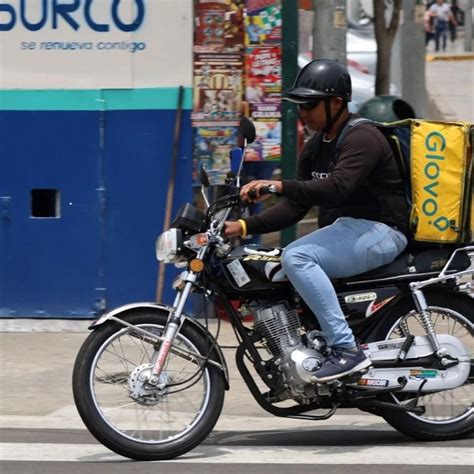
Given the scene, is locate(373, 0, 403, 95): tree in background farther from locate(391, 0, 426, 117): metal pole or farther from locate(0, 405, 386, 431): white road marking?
locate(0, 405, 386, 431): white road marking

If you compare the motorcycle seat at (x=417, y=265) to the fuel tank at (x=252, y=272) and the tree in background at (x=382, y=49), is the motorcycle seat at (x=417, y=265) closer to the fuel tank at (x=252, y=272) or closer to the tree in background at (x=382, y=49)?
the fuel tank at (x=252, y=272)

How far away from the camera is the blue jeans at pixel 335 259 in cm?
555

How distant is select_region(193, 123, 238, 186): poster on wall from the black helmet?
307 centimetres

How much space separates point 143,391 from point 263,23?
4057 mm

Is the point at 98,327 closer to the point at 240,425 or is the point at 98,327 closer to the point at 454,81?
the point at 240,425

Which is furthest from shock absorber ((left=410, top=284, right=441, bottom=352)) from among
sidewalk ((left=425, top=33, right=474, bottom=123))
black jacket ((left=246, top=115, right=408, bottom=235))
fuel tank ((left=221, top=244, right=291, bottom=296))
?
sidewalk ((left=425, top=33, right=474, bottom=123))

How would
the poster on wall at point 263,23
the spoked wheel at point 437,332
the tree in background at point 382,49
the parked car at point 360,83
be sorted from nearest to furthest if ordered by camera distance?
the spoked wheel at point 437,332, the poster on wall at point 263,23, the tree in background at point 382,49, the parked car at point 360,83

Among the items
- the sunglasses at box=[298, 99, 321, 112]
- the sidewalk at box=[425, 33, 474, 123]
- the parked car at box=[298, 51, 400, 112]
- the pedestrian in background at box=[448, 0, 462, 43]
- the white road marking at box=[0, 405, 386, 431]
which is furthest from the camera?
the pedestrian in background at box=[448, 0, 462, 43]

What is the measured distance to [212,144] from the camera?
887cm

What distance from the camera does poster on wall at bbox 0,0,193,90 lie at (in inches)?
343

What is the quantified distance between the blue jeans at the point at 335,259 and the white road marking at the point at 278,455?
1.78ft

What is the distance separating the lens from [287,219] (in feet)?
19.9

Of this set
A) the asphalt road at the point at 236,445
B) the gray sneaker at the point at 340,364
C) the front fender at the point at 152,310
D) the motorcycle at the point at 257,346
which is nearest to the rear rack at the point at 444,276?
the motorcycle at the point at 257,346

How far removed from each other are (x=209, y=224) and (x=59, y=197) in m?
3.43
